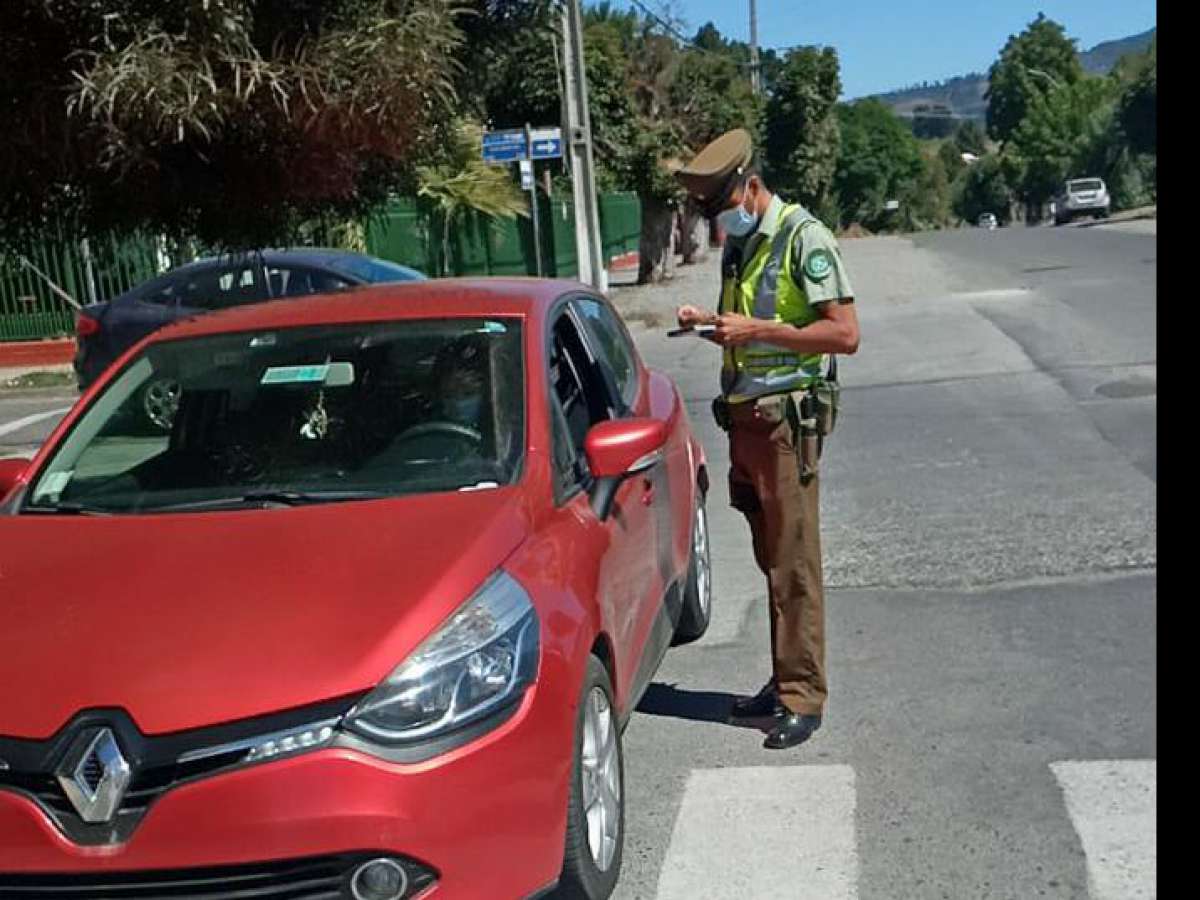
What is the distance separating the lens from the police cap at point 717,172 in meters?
4.52

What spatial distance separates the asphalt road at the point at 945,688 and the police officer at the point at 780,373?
14.9 inches

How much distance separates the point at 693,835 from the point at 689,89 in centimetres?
2624

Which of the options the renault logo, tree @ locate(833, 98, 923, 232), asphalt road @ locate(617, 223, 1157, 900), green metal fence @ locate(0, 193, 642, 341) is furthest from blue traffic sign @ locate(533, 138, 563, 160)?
tree @ locate(833, 98, 923, 232)

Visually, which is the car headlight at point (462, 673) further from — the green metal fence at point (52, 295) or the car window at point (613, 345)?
the green metal fence at point (52, 295)

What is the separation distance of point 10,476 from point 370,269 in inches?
335

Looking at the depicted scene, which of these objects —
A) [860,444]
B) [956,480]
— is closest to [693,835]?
[956,480]

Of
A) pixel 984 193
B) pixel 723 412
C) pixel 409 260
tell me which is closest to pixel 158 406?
pixel 723 412

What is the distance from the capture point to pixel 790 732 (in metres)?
Result: 4.68

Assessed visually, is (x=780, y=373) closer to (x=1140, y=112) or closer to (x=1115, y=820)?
(x=1115, y=820)

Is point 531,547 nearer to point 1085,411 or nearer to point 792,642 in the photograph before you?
point 792,642

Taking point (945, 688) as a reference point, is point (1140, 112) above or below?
above

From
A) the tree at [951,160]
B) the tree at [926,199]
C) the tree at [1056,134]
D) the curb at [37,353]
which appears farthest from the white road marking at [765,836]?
the tree at [951,160]

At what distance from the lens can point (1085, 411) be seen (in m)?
10.6

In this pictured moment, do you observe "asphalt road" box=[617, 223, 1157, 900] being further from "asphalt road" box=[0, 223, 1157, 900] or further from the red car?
the red car
